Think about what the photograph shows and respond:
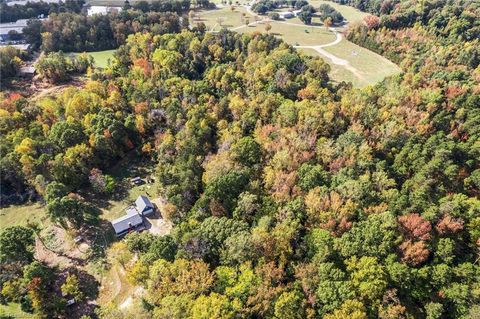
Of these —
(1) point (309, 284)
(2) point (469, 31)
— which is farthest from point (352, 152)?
(2) point (469, 31)

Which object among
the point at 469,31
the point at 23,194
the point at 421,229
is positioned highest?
the point at 469,31

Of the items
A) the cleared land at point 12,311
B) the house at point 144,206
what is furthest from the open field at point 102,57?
the cleared land at point 12,311

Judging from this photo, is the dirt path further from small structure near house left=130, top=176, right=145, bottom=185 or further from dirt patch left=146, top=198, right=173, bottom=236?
dirt patch left=146, top=198, right=173, bottom=236

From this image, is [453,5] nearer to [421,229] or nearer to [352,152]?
[352,152]

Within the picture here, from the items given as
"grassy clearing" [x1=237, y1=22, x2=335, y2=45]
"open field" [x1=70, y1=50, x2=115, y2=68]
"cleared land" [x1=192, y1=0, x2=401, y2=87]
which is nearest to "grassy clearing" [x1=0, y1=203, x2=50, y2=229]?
"open field" [x1=70, y1=50, x2=115, y2=68]

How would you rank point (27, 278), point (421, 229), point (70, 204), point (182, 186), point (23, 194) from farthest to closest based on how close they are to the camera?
1. point (23, 194)
2. point (182, 186)
3. point (70, 204)
4. point (421, 229)
5. point (27, 278)

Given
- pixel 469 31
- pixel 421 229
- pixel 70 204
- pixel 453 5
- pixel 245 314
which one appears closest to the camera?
pixel 245 314

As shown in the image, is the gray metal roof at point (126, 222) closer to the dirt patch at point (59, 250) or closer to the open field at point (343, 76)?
the dirt patch at point (59, 250)
